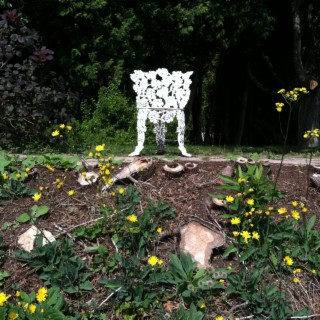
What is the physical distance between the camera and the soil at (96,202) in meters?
2.72

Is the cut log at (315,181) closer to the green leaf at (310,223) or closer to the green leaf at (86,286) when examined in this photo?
the green leaf at (310,223)

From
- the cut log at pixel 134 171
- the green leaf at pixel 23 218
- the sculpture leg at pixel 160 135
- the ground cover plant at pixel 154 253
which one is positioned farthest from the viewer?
the sculpture leg at pixel 160 135

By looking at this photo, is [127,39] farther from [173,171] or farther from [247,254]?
[247,254]

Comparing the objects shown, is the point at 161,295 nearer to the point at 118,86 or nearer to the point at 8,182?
the point at 8,182

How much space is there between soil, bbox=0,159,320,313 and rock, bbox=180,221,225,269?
7 cm

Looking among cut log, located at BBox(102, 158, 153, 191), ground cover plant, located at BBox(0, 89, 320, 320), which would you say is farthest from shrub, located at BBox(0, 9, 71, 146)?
cut log, located at BBox(102, 158, 153, 191)

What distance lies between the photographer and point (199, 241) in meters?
2.76

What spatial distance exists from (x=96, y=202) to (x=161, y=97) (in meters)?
2.84

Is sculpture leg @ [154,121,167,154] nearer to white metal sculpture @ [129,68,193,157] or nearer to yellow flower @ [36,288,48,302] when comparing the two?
white metal sculpture @ [129,68,193,157]

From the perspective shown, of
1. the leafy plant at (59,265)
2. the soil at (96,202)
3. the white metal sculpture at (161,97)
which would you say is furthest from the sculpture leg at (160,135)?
the leafy plant at (59,265)

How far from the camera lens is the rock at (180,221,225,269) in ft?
8.81

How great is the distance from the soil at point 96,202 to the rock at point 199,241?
2.8 inches

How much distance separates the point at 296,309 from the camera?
2.51 meters

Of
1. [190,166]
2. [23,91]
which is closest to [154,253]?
[190,166]
